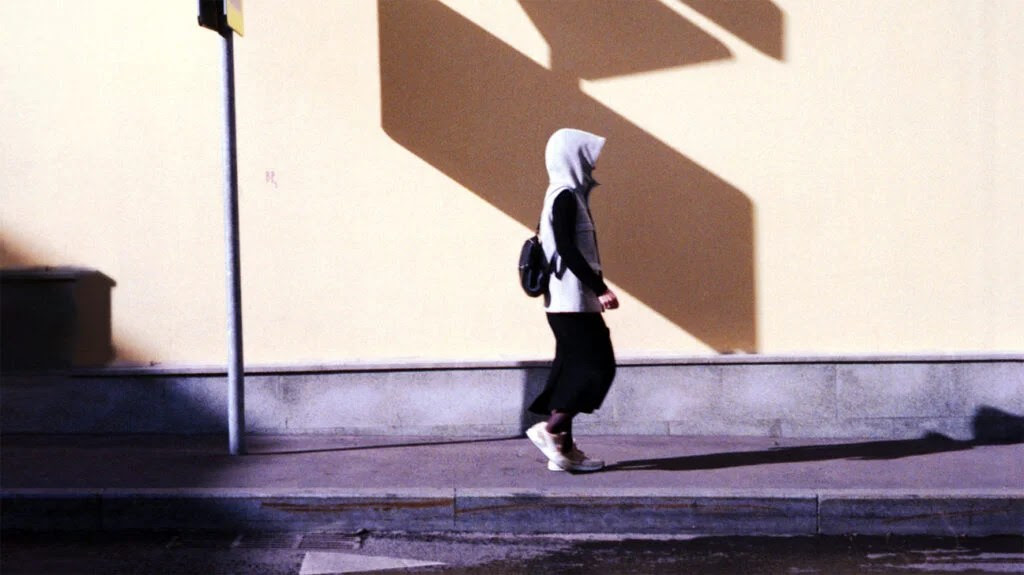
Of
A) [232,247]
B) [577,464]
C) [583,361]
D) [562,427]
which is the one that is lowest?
[577,464]

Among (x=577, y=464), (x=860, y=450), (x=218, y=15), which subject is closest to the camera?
(x=577, y=464)

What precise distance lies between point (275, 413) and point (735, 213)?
3.26 m

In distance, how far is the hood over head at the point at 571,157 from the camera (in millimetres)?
6355

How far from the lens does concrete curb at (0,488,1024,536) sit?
19.0ft

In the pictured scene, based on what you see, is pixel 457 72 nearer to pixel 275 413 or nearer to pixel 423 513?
pixel 275 413

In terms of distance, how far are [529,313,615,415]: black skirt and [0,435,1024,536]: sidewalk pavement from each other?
402mm

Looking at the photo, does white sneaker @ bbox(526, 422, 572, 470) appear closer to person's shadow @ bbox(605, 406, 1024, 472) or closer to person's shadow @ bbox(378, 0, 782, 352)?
person's shadow @ bbox(605, 406, 1024, 472)

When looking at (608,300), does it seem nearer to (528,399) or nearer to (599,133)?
(528,399)

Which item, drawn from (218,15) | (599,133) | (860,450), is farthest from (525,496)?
(218,15)

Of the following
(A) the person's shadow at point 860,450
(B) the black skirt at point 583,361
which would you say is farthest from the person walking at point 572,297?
(A) the person's shadow at point 860,450

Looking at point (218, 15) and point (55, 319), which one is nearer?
point (218, 15)

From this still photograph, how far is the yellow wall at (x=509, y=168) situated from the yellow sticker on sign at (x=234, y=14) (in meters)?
0.92

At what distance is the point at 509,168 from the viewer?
785cm

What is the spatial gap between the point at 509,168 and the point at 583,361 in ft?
6.36
